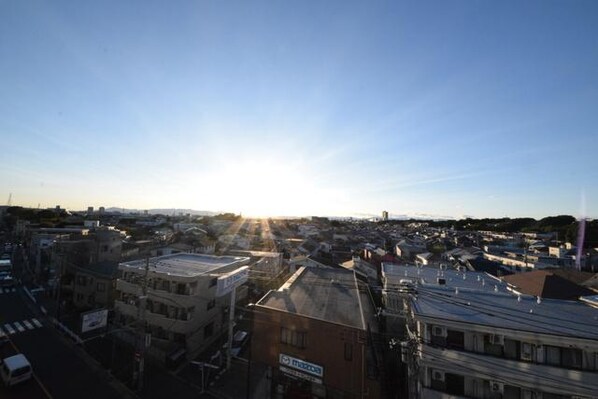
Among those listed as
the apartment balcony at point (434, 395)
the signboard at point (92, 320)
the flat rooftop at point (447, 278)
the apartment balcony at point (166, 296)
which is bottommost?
the apartment balcony at point (434, 395)

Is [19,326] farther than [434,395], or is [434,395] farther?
[19,326]

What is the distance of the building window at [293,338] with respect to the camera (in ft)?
51.9

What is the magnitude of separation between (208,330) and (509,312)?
2132 centimetres

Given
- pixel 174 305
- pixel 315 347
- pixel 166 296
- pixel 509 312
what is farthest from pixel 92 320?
pixel 509 312

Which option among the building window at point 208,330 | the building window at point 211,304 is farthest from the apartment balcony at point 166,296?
the building window at point 208,330

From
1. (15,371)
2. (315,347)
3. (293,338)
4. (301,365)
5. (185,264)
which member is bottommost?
(15,371)

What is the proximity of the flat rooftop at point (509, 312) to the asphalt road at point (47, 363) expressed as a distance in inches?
766

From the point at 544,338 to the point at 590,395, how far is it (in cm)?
253

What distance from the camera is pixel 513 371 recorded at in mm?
12734

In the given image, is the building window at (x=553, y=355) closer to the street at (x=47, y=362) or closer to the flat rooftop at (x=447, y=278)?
the flat rooftop at (x=447, y=278)

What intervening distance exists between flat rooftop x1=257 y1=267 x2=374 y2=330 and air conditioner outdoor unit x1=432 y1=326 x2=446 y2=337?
3.41 meters

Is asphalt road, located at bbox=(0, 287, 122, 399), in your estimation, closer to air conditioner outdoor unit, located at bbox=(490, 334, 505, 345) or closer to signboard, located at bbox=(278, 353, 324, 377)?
signboard, located at bbox=(278, 353, 324, 377)

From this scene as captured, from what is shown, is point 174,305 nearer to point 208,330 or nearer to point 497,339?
point 208,330

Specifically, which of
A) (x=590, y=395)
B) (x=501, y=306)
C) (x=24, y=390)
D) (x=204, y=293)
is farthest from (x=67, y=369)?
(x=590, y=395)
